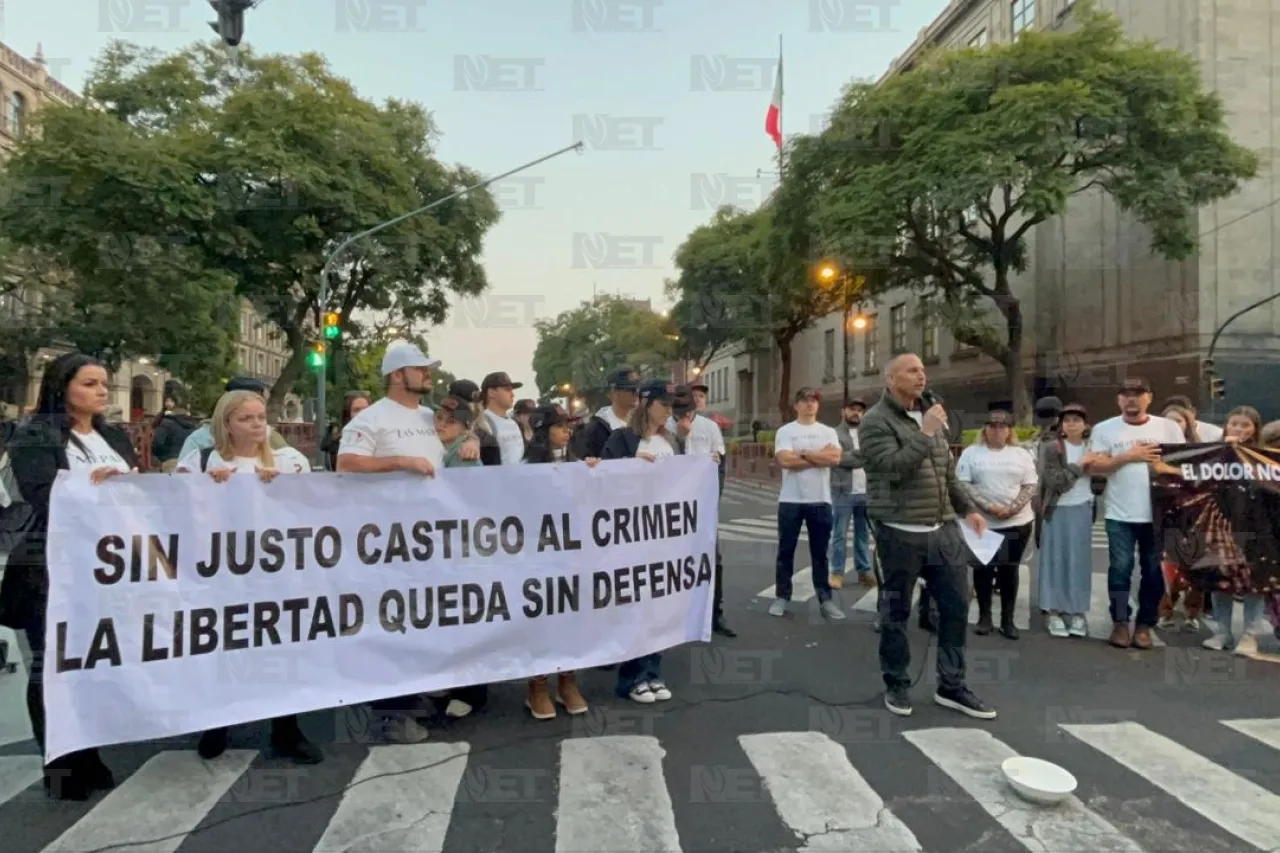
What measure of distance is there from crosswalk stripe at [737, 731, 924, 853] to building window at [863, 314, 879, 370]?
136 feet

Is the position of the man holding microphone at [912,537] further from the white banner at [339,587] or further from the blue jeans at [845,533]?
the blue jeans at [845,533]

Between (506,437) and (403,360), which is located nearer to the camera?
(403,360)

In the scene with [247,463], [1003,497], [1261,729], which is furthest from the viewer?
[1003,497]

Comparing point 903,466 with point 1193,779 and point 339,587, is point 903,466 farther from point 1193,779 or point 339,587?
point 339,587

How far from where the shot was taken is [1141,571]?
649 centimetres

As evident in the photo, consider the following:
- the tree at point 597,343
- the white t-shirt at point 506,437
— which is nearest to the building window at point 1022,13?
the tree at point 597,343

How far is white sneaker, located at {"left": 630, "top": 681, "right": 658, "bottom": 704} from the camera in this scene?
5109 millimetres

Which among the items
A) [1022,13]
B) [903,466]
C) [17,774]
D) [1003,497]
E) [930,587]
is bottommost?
[17,774]

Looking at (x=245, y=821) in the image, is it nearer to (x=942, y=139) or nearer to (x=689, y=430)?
(x=689, y=430)

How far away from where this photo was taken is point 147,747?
14.3ft

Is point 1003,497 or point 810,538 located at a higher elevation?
point 1003,497

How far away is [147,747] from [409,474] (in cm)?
189

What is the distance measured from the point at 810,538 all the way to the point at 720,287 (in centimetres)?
3501

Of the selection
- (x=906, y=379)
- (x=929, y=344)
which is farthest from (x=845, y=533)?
(x=929, y=344)
